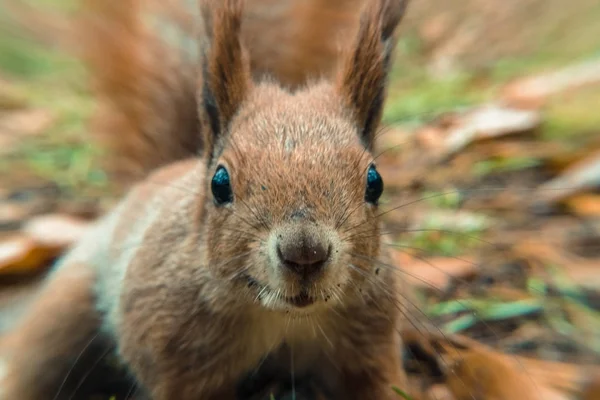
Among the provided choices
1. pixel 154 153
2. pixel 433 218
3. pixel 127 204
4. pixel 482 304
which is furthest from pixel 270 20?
pixel 482 304

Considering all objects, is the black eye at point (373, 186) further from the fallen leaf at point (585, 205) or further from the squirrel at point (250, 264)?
the fallen leaf at point (585, 205)

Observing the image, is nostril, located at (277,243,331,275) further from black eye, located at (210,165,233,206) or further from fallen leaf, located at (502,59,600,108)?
fallen leaf, located at (502,59,600,108)

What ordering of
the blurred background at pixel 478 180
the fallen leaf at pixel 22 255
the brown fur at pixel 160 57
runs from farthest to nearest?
the brown fur at pixel 160 57 → the fallen leaf at pixel 22 255 → the blurred background at pixel 478 180

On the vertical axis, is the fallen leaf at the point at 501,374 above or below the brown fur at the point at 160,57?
below

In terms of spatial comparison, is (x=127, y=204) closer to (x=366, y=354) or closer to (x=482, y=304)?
(x=366, y=354)

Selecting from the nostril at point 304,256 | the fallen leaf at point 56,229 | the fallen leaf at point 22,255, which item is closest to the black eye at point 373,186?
the nostril at point 304,256

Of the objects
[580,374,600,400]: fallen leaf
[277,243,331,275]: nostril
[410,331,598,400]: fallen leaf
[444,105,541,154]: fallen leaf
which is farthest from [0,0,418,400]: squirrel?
[444,105,541,154]: fallen leaf

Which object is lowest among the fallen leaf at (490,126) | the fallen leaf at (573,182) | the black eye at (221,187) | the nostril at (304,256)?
the nostril at (304,256)
